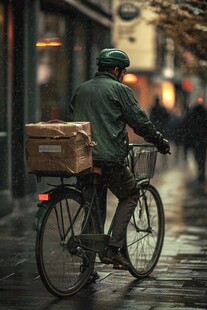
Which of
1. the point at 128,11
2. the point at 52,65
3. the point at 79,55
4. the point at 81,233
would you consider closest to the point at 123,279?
the point at 81,233

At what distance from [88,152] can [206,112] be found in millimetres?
15732

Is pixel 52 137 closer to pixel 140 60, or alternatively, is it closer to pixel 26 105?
pixel 26 105

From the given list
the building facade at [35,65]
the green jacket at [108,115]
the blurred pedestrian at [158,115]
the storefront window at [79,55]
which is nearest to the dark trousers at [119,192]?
the green jacket at [108,115]

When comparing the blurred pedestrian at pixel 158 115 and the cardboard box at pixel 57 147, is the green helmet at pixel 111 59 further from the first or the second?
the blurred pedestrian at pixel 158 115

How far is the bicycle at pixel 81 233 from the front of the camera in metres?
7.10

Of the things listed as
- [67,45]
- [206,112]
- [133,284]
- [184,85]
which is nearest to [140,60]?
[184,85]

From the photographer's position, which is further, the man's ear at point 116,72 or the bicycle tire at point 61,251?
the man's ear at point 116,72

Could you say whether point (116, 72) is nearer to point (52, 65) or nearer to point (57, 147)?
point (57, 147)

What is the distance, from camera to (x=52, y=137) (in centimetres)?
703

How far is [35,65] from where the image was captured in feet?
52.4

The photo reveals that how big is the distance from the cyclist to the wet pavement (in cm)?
37

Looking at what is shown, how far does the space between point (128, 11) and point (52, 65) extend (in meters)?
14.2

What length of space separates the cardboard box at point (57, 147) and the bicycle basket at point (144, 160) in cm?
94

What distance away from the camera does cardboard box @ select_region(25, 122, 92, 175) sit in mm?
7012
